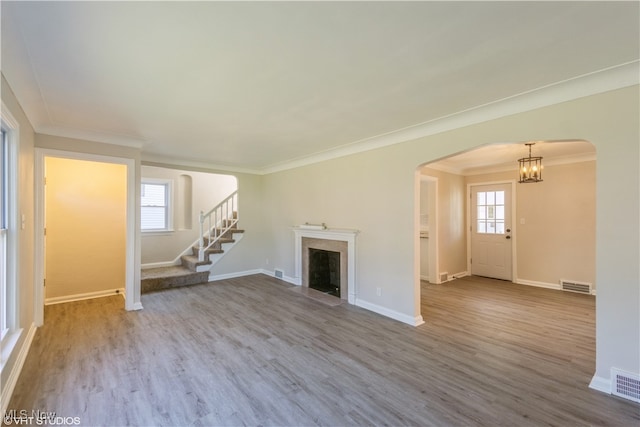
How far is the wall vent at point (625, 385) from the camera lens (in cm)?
206

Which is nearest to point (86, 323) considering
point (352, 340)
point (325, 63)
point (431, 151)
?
point (352, 340)

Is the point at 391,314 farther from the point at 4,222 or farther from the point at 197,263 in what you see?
the point at 4,222

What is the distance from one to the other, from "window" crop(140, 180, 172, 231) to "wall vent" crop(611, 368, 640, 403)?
289 inches

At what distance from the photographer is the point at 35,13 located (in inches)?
58.7

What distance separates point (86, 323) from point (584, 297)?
24.8ft

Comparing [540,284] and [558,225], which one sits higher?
[558,225]

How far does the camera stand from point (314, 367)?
2.54m

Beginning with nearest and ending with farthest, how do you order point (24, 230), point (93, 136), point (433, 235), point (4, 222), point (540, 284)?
point (4, 222) < point (24, 230) < point (93, 136) < point (540, 284) < point (433, 235)

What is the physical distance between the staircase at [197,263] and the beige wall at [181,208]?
0.32m

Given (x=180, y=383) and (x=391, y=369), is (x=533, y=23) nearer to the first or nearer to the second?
(x=391, y=369)

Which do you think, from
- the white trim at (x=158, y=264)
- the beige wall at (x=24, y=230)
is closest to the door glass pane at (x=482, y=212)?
the white trim at (x=158, y=264)

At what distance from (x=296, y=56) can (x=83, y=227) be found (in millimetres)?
4801

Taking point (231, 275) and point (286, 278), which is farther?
point (231, 275)

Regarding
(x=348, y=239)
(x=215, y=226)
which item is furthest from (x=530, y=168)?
(x=215, y=226)
